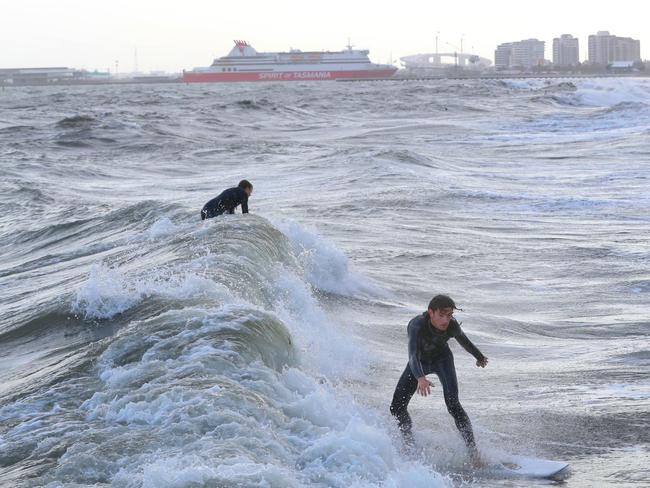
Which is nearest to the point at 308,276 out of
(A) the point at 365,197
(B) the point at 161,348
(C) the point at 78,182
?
(B) the point at 161,348

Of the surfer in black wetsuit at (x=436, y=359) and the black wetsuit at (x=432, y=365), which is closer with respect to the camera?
the surfer in black wetsuit at (x=436, y=359)

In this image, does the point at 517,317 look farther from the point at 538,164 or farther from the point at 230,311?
the point at 538,164

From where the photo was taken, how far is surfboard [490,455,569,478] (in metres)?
7.55

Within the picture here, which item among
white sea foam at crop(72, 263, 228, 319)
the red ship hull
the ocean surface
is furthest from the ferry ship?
white sea foam at crop(72, 263, 228, 319)

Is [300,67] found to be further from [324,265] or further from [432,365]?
[432,365]

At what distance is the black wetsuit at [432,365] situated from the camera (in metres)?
7.62

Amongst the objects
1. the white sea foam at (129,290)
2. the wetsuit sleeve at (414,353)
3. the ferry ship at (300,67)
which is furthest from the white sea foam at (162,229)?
the ferry ship at (300,67)

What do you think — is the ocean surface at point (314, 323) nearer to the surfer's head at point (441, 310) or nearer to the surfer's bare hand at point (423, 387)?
the surfer's bare hand at point (423, 387)

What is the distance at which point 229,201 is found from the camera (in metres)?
15.8

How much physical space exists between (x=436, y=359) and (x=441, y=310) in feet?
2.05

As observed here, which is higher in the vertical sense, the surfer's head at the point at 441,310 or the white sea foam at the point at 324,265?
the surfer's head at the point at 441,310

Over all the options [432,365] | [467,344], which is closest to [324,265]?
[432,365]

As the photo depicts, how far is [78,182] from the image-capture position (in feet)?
99.5

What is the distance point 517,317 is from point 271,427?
276 inches
